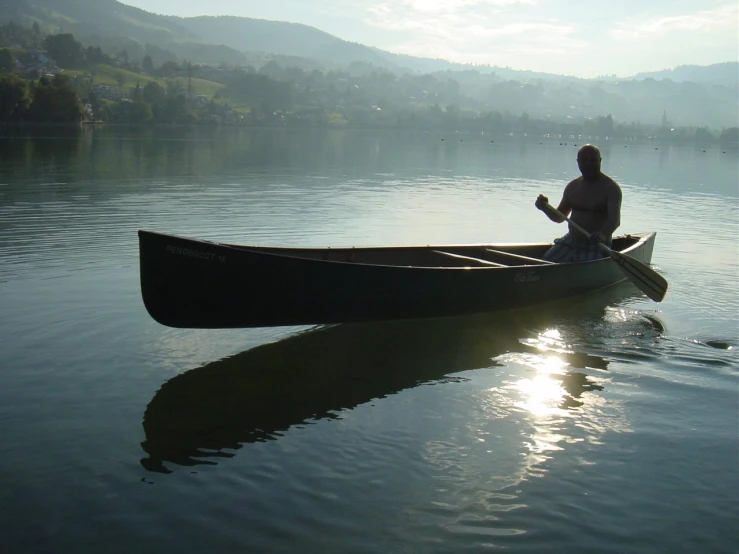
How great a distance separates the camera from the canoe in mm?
8539

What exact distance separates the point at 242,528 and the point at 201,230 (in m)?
13.7

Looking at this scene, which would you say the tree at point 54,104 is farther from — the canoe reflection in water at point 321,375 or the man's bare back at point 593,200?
the canoe reflection in water at point 321,375

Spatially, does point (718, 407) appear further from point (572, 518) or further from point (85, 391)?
point (85, 391)

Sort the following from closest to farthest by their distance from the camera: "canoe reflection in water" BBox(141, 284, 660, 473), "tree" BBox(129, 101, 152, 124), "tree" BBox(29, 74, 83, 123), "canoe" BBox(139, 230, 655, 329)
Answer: "canoe reflection in water" BBox(141, 284, 660, 473), "canoe" BBox(139, 230, 655, 329), "tree" BBox(29, 74, 83, 123), "tree" BBox(129, 101, 152, 124)

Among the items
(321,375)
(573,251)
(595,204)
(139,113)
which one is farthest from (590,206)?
(139,113)

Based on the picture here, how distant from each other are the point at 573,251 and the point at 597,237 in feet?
2.73

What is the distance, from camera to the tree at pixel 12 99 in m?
86.9

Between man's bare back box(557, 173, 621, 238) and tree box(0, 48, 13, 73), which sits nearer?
man's bare back box(557, 173, 621, 238)

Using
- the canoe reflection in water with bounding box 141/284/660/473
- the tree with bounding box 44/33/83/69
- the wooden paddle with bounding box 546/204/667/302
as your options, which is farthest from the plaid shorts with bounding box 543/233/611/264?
the tree with bounding box 44/33/83/69

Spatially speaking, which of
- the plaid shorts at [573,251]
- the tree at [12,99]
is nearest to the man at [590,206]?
the plaid shorts at [573,251]

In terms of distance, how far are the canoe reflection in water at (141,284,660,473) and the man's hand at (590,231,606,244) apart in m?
1.29

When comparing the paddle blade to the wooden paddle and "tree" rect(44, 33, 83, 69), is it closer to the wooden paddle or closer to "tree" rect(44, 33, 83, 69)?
the wooden paddle

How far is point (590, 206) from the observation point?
12.4 metres

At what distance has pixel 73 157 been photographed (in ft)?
139
